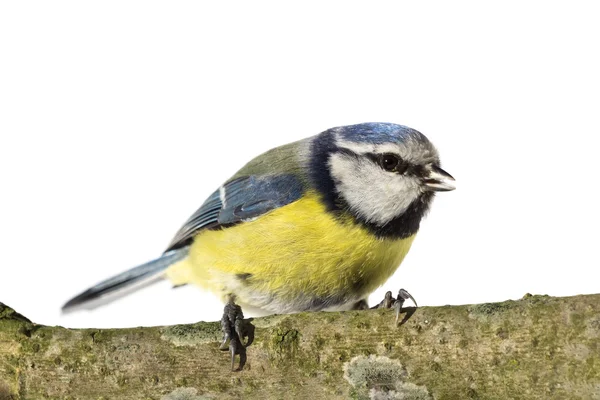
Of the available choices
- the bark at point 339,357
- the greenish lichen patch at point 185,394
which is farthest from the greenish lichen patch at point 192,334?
the greenish lichen patch at point 185,394

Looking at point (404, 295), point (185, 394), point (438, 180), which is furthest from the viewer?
point (438, 180)

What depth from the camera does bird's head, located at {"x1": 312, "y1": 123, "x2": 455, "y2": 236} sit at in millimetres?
2432

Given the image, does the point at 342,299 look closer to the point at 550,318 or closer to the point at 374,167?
the point at 374,167

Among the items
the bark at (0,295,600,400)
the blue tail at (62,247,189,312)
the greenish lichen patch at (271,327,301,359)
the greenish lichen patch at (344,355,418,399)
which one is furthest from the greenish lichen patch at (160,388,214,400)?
the blue tail at (62,247,189,312)

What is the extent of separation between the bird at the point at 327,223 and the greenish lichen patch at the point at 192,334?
41 centimetres

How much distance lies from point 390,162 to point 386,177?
5 centimetres

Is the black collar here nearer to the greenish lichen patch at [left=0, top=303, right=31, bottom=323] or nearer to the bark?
the bark

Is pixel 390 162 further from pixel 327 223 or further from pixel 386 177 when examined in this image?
pixel 327 223

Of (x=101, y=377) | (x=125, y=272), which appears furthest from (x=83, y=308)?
(x=101, y=377)

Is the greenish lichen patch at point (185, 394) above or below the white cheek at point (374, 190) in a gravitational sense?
below

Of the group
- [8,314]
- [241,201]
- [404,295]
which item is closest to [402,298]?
[404,295]

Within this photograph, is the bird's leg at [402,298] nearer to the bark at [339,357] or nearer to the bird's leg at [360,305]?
the bark at [339,357]

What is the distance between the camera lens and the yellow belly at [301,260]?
2.35 meters

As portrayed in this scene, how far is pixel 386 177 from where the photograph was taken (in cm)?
249
